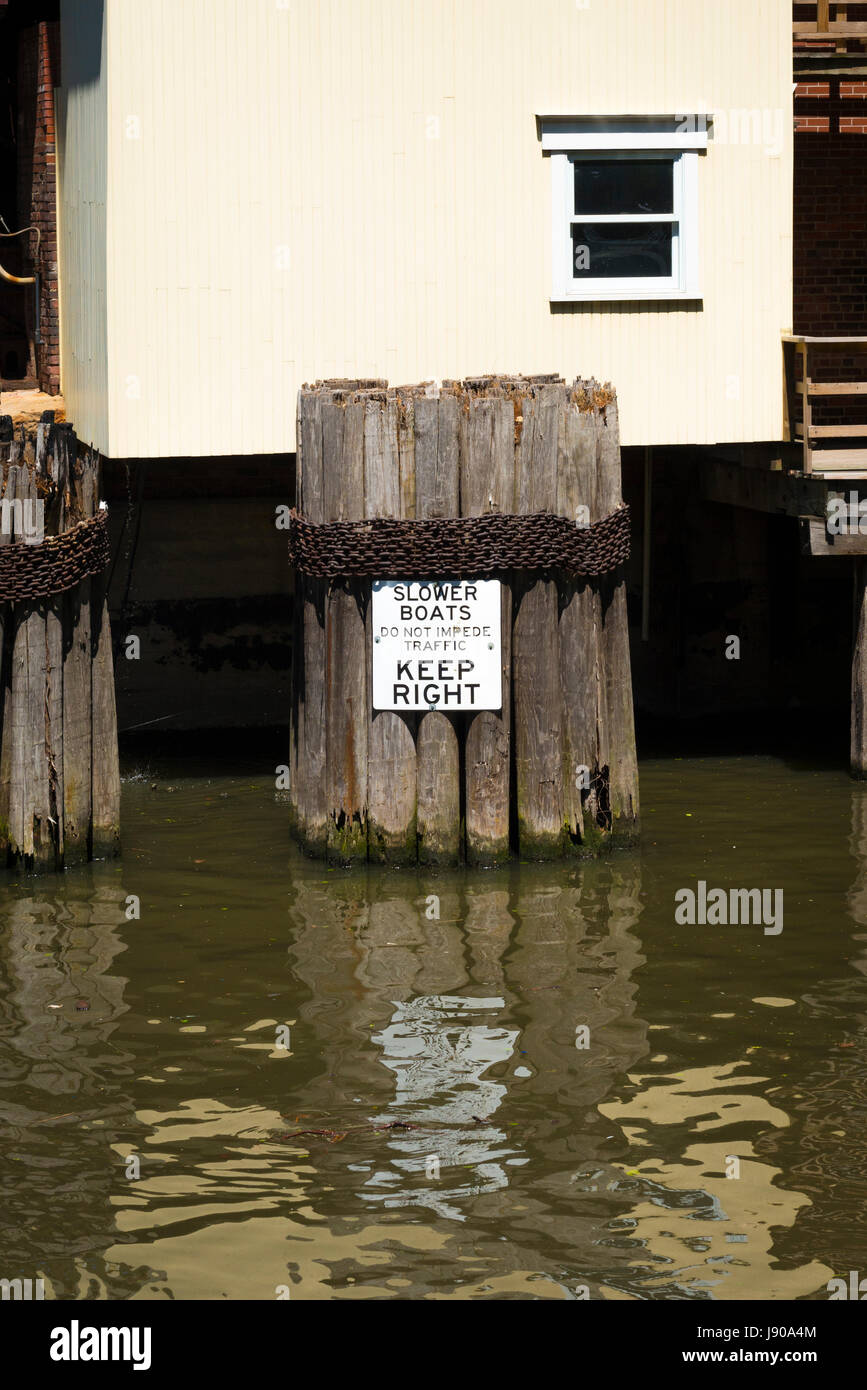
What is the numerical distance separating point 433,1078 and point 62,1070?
1560 mm

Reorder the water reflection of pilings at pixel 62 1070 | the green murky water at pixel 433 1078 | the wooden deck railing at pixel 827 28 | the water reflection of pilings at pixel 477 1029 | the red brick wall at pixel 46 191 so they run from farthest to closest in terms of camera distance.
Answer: the red brick wall at pixel 46 191, the wooden deck railing at pixel 827 28, the water reflection of pilings at pixel 477 1029, the water reflection of pilings at pixel 62 1070, the green murky water at pixel 433 1078

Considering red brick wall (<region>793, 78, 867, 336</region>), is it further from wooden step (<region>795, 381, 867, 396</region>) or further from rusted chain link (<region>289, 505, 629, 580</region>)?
rusted chain link (<region>289, 505, 629, 580</region>)

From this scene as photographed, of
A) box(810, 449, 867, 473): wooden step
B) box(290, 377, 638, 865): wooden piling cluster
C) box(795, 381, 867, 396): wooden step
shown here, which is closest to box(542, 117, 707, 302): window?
box(795, 381, 867, 396): wooden step

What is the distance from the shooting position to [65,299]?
15.9 m

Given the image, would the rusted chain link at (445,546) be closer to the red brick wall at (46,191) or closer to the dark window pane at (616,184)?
the dark window pane at (616,184)

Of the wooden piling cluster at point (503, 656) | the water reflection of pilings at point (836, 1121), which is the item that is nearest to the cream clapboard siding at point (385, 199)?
the wooden piling cluster at point (503, 656)

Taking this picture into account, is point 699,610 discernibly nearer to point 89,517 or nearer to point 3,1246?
point 89,517

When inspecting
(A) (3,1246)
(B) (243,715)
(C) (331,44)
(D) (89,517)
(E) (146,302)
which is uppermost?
(C) (331,44)

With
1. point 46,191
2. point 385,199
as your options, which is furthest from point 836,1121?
point 46,191

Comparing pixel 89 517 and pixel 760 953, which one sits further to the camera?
pixel 89 517

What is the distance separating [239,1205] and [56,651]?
194 inches

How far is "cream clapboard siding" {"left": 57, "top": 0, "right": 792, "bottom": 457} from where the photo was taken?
12.9 metres

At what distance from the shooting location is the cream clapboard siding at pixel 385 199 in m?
12.9

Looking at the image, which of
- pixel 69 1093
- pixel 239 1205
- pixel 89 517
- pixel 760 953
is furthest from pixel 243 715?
pixel 239 1205
